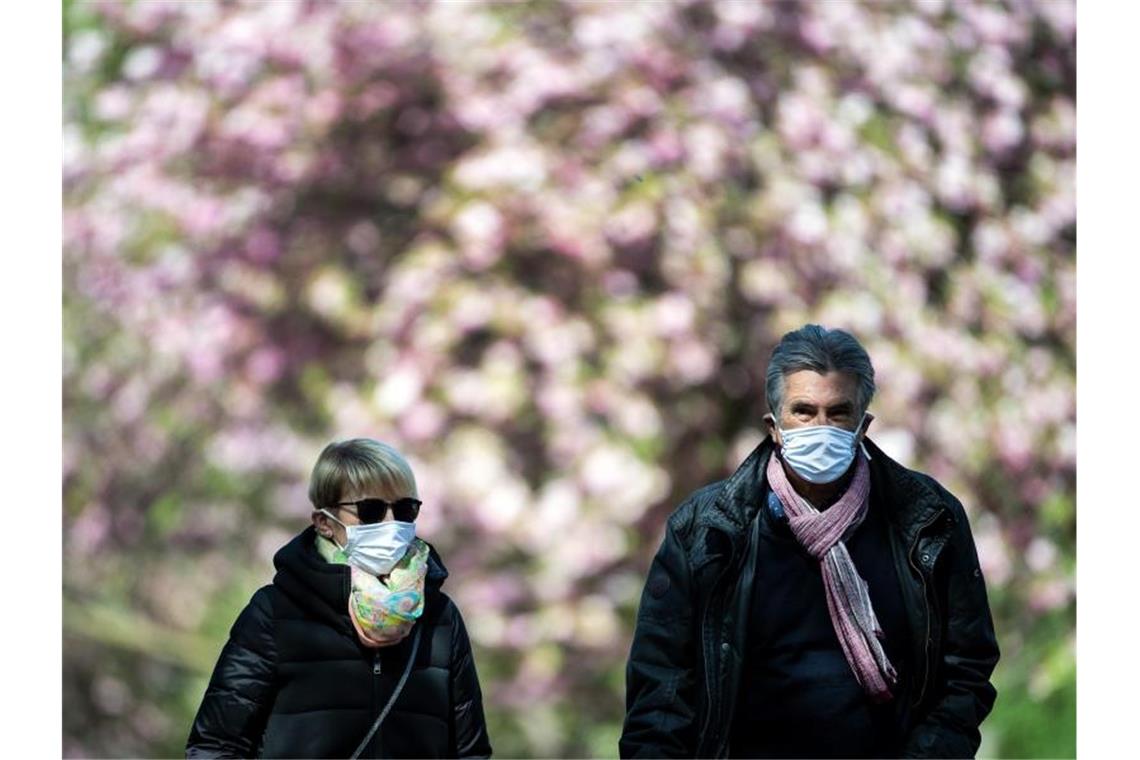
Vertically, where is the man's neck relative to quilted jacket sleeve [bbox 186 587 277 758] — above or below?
above

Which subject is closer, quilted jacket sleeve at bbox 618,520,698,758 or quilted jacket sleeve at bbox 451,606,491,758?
quilted jacket sleeve at bbox 618,520,698,758

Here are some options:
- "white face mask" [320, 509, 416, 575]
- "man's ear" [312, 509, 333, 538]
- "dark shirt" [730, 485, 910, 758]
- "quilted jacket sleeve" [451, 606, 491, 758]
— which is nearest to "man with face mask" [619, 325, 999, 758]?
"dark shirt" [730, 485, 910, 758]

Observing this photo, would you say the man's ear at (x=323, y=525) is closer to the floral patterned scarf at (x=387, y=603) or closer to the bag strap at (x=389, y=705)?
the floral patterned scarf at (x=387, y=603)

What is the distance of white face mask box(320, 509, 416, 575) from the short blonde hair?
0.06m

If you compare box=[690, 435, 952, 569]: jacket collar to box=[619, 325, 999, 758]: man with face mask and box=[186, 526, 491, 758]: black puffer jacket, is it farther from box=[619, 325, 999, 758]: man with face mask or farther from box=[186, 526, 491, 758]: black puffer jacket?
box=[186, 526, 491, 758]: black puffer jacket

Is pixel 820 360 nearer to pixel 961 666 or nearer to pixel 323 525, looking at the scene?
pixel 961 666

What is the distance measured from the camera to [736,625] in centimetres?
320

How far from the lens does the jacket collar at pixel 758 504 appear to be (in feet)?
10.7

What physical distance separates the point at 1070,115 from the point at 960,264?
650mm

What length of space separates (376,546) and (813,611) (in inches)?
28.9

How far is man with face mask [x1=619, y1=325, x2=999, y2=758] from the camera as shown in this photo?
10.5 feet

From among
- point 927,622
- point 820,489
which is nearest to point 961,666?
point 927,622

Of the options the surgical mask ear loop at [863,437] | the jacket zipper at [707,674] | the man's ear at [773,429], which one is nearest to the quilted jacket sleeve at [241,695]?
the jacket zipper at [707,674]

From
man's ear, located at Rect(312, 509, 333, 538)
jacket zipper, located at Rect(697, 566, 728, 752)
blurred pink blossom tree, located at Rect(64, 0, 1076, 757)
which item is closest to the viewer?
jacket zipper, located at Rect(697, 566, 728, 752)
